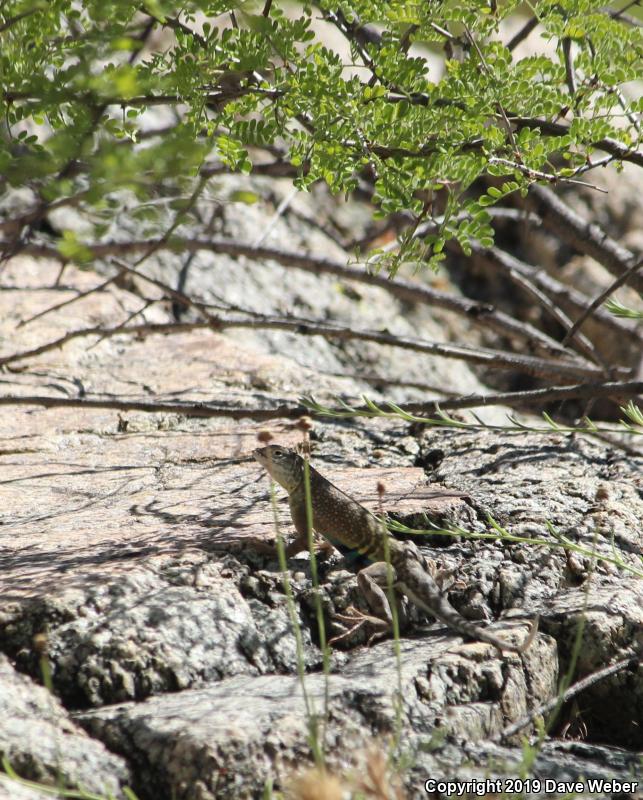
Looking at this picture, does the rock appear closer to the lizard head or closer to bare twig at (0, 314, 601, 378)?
the lizard head

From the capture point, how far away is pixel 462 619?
2943mm

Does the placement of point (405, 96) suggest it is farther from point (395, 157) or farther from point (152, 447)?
point (152, 447)

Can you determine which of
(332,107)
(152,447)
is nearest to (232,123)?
(332,107)

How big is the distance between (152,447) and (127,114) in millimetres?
1742

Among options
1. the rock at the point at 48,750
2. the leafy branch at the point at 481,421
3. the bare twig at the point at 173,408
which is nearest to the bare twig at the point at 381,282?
the bare twig at the point at 173,408

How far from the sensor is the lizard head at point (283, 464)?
3869 millimetres

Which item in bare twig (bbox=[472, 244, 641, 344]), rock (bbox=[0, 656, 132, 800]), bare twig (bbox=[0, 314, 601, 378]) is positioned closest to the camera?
rock (bbox=[0, 656, 132, 800])

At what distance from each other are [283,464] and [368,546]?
0.61 meters

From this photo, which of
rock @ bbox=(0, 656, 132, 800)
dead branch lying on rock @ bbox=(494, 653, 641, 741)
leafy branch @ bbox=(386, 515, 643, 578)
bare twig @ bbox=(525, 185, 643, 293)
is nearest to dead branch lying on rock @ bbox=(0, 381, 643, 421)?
leafy branch @ bbox=(386, 515, 643, 578)

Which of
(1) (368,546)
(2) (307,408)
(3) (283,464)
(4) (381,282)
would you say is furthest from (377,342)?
(1) (368,546)

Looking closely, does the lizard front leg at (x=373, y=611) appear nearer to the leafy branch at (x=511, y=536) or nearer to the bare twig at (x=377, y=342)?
the leafy branch at (x=511, y=536)

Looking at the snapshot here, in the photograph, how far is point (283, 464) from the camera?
3.90m

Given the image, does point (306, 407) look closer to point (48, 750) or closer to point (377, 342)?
point (377, 342)

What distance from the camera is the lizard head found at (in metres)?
3.87
